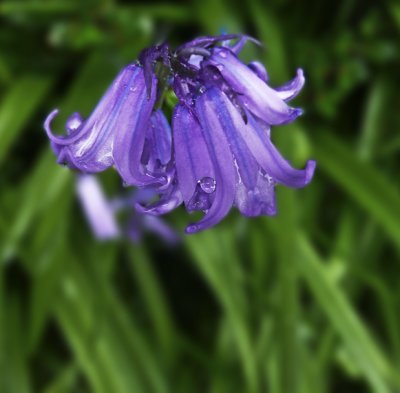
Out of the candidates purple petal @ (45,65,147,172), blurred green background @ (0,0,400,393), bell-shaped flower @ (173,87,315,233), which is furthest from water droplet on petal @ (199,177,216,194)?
blurred green background @ (0,0,400,393)

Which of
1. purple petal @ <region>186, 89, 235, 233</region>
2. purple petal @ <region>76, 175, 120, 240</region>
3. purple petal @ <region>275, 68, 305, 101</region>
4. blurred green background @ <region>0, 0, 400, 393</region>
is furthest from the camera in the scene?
purple petal @ <region>76, 175, 120, 240</region>

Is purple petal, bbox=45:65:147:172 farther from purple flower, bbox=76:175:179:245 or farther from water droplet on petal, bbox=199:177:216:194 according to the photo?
purple flower, bbox=76:175:179:245

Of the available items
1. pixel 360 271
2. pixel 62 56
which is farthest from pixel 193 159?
pixel 62 56

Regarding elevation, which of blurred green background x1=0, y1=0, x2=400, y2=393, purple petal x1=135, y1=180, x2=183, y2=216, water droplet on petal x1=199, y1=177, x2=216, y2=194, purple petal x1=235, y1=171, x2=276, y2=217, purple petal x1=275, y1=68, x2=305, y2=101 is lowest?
purple petal x1=235, y1=171, x2=276, y2=217

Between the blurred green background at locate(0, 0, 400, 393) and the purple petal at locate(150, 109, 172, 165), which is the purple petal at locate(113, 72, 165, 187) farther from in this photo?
the blurred green background at locate(0, 0, 400, 393)

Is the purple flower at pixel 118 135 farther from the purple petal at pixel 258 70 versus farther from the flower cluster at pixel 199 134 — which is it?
the purple petal at pixel 258 70

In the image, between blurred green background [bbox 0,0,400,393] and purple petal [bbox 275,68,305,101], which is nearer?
purple petal [bbox 275,68,305,101]

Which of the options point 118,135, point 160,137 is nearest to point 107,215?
point 160,137

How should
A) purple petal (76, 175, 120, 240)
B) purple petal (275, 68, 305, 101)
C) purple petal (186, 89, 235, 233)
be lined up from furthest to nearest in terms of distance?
purple petal (76, 175, 120, 240)
purple petal (275, 68, 305, 101)
purple petal (186, 89, 235, 233)

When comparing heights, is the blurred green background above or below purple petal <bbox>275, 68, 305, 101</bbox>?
above
